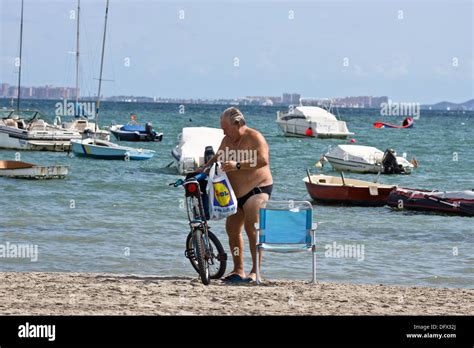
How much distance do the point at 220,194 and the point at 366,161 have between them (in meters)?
29.2

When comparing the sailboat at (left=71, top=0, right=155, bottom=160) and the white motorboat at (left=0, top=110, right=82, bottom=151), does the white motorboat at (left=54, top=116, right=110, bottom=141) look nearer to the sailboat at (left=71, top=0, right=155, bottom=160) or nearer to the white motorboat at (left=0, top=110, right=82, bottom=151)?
the white motorboat at (left=0, top=110, right=82, bottom=151)

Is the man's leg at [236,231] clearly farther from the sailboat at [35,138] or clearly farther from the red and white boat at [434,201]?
the sailboat at [35,138]

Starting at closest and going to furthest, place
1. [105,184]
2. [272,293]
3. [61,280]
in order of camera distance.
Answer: [272,293] → [61,280] → [105,184]

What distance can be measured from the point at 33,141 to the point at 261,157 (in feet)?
125

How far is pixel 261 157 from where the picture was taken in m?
10.0

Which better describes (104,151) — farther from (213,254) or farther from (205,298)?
(205,298)

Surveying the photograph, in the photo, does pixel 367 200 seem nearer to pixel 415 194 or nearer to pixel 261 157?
pixel 415 194

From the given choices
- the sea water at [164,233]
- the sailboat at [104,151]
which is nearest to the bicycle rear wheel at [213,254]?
the sea water at [164,233]
